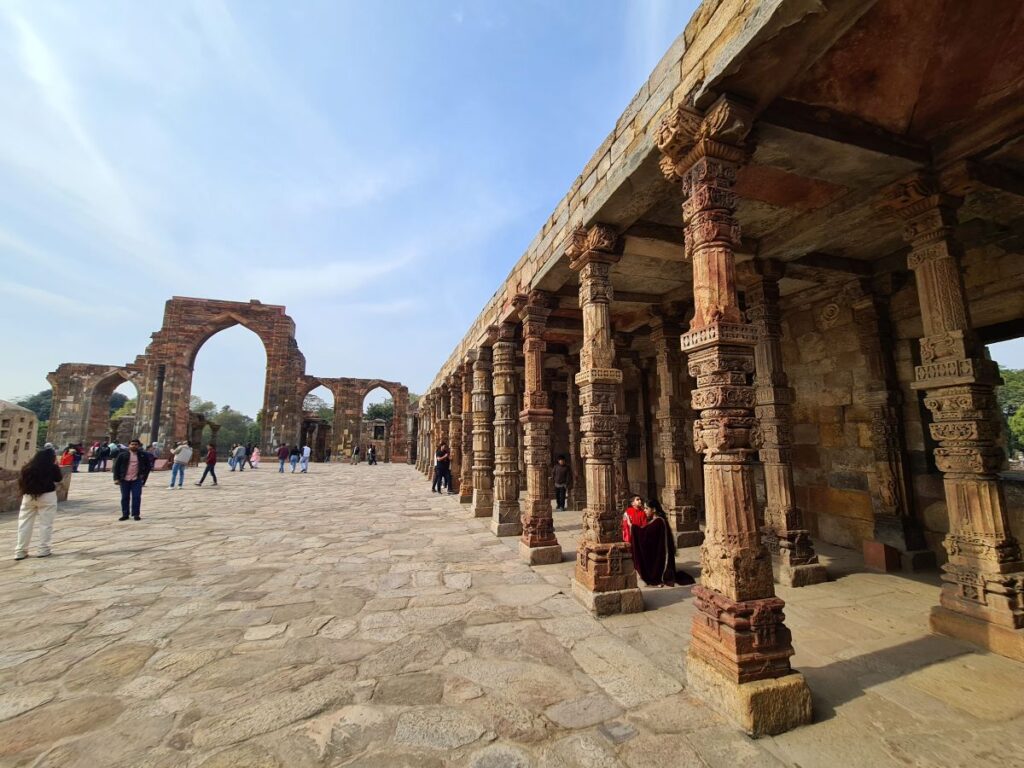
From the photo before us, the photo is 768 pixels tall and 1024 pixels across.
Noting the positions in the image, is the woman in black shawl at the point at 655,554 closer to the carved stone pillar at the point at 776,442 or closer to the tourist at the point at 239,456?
the carved stone pillar at the point at 776,442

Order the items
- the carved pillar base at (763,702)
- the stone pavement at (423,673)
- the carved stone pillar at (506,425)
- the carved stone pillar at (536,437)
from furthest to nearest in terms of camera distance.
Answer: the carved stone pillar at (506,425) < the carved stone pillar at (536,437) < the carved pillar base at (763,702) < the stone pavement at (423,673)

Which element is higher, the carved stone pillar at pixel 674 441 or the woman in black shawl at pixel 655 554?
the carved stone pillar at pixel 674 441

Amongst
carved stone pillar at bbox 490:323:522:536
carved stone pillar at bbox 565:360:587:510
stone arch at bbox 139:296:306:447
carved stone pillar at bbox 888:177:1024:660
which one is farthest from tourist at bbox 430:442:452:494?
stone arch at bbox 139:296:306:447

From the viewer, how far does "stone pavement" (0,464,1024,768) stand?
2.20 metres

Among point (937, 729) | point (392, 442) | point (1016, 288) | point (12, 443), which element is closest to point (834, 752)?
point (937, 729)

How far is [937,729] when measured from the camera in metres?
2.35

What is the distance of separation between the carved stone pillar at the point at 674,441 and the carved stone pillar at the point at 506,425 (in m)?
2.60

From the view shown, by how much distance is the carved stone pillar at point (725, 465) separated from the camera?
2455 mm

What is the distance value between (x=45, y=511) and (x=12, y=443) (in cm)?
579

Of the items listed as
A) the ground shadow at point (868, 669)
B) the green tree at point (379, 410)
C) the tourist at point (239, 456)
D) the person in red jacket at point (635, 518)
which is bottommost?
the ground shadow at point (868, 669)

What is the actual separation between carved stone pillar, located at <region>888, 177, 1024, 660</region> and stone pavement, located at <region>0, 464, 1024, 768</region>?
351mm

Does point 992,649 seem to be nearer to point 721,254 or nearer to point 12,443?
point 721,254

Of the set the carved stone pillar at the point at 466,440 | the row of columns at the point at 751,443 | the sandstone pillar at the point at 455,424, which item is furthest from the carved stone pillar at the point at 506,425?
the sandstone pillar at the point at 455,424

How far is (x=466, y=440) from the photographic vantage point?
455 inches
